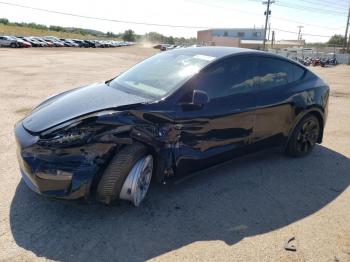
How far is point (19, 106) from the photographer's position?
24.9ft

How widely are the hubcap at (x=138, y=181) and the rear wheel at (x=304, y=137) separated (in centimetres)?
244

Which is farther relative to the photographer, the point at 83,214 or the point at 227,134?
the point at 227,134

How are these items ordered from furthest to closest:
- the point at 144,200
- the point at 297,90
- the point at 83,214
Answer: the point at 297,90
the point at 144,200
the point at 83,214

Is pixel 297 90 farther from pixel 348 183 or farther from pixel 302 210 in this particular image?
pixel 302 210

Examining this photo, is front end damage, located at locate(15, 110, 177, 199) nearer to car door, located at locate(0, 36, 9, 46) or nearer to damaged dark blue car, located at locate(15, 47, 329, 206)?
damaged dark blue car, located at locate(15, 47, 329, 206)

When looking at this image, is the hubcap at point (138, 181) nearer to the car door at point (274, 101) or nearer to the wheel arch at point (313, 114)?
→ the car door at point (274, 101)

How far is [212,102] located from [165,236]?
5.03 ft

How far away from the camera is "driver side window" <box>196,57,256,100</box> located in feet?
12.6

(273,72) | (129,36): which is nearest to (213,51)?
(273,72)

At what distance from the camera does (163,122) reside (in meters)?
3.42

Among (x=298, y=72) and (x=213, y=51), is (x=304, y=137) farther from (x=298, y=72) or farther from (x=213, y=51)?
(x=213, y=51)

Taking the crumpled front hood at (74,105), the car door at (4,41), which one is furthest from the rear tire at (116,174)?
the car door at (4,41)

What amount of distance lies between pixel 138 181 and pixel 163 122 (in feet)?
2.05

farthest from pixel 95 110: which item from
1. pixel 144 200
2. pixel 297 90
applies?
pixel 297 90
